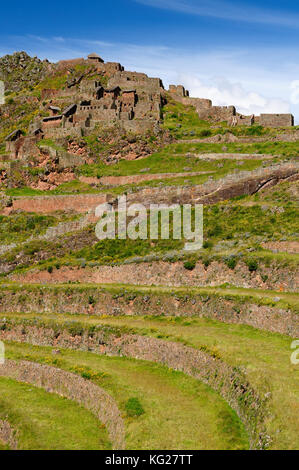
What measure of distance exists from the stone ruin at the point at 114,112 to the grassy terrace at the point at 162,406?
42.6 m

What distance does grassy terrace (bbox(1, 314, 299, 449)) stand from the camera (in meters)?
14.0

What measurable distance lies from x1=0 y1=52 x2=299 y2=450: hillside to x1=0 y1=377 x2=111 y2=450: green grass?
80mm

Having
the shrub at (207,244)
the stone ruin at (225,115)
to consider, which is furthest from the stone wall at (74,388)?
the stone ruin at (225,115)

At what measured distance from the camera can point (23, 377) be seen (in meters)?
22.6

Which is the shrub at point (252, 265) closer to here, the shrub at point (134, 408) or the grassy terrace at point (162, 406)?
the grassy terrace at point (162, 406)

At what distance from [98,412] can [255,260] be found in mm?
12336

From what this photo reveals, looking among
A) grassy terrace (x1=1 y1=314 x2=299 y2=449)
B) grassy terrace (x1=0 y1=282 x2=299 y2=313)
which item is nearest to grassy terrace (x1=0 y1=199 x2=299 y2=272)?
grassy terrace (x1=0 y1=282 x2=299 y2=313)

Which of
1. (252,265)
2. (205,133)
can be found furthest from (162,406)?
(205,133)

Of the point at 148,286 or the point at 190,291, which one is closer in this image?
the point at 190,291

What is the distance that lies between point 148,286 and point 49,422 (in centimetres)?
1294

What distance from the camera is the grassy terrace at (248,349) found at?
45.8 feet

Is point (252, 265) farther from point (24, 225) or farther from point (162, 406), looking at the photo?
point (24, 225)

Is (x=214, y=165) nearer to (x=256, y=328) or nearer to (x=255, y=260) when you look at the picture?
(x=255, y=260)

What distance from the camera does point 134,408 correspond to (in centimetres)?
1697
